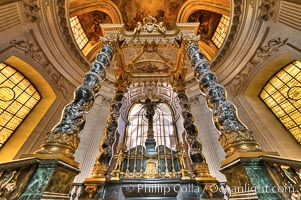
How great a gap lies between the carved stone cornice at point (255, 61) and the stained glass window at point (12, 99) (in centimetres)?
964

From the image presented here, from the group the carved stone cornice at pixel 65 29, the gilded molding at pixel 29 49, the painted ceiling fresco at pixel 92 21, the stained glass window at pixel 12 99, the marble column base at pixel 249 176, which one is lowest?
the marble column base at pixel 249 176

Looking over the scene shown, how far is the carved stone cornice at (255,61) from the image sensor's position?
19.9 feet

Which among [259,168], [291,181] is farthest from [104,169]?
[291,181]

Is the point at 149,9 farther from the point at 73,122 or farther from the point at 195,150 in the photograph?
the point at 73,122

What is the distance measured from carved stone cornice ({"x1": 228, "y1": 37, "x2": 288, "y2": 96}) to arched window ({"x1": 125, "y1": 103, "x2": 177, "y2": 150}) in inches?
157

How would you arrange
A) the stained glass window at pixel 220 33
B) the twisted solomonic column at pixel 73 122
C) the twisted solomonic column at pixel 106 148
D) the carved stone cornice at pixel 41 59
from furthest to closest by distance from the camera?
the stained glass window at pixel 220 33
the carved stone cornice at pixel 41 59
the twisted solomonic column at pixel 106 148
the twisted solomonic column at pixel 73 122

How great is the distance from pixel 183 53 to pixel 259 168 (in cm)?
513

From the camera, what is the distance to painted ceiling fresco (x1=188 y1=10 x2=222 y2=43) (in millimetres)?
10562

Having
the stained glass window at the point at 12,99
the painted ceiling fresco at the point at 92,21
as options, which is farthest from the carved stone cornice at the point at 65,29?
the painted ceiling fresco at the point at 92,21

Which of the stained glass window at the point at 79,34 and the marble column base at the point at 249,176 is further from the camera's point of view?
the stained glass window at the point at 79,34

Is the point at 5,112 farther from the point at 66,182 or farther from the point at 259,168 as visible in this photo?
the point at 259,168

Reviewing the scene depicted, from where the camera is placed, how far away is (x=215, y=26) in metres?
10.6

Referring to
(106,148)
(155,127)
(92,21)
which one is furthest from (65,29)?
(155,127)

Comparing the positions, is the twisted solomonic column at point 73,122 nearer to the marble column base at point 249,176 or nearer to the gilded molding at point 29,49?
the marble column base at point 249,176
